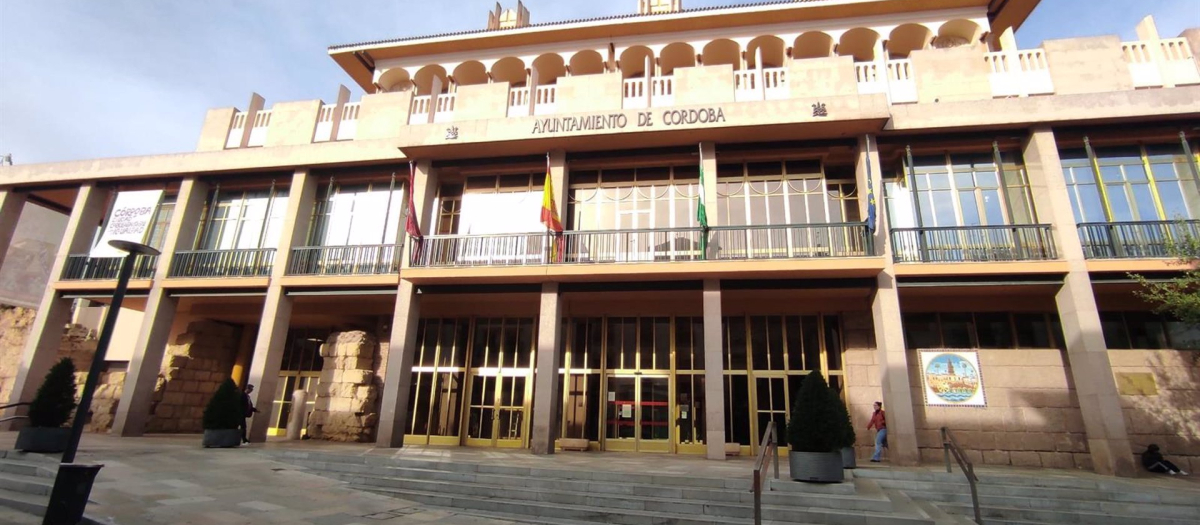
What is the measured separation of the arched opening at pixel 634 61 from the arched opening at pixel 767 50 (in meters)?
3.11

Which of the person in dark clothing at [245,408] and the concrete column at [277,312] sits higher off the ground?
the concrete column at [277,312]

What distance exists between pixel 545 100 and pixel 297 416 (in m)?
11.5

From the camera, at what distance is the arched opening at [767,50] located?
17.6 metres

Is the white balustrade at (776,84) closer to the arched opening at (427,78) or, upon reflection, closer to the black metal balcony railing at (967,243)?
the black metal balcony railing at (967,243)

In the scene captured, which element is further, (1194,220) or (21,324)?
(21,324)

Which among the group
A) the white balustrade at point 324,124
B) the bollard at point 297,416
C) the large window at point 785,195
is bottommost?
the bollard at point 297,416

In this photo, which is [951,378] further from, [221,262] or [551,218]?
[221,262]

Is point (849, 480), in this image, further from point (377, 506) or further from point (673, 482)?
point (377, 506)

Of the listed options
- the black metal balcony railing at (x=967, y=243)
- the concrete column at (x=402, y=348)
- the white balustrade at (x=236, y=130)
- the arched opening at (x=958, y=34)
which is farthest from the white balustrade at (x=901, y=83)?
the white balustrade at (x=236, y=130)

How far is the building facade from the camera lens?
12.6 meters

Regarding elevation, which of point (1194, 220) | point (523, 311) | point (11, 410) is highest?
point (1194, 220)

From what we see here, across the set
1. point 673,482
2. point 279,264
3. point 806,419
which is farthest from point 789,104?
point 279,264

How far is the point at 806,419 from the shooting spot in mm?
8188

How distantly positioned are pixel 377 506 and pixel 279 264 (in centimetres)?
990
